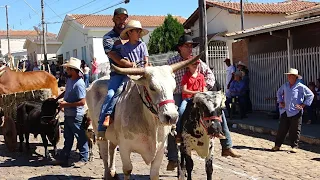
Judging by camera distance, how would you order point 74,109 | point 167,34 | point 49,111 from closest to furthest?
1. point 74,109
2. point 49,111
3. point 167,34

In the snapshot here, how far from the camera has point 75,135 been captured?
9.20 metres

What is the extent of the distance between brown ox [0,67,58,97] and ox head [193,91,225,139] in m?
7.47

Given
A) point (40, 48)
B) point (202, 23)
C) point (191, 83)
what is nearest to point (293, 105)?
point (191, 83)

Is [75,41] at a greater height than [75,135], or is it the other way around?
[75,41]

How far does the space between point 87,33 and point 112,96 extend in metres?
34.4

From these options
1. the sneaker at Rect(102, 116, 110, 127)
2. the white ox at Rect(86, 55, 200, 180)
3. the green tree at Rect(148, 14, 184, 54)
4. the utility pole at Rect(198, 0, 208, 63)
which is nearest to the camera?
the white ox at Rect(86, 55, 200, 180)

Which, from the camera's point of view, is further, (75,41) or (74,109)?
(75,41)

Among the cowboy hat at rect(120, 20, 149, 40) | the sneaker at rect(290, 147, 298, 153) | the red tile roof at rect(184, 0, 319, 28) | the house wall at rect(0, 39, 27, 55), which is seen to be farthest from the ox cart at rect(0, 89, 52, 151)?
the house wall at rect(0, 39, 27, 55)

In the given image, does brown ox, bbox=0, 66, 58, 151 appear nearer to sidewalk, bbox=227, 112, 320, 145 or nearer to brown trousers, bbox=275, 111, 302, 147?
sidewalk, bbox=227, 112, 320, 145

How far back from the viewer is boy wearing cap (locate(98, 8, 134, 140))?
6.41m

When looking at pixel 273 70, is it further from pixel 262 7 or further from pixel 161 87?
pixel 262 7

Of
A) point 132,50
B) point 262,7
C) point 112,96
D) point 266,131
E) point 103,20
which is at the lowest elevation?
point 266,131

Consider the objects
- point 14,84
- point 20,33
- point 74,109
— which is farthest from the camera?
point 20,33

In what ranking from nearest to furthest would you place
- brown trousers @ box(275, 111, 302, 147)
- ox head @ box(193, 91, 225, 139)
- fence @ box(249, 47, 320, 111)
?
ox head @ box(193, 91, 225, 139)
brown trousers @ box(275, 111, 302, 147)
fence @ box(249, 47, 320, 111)
